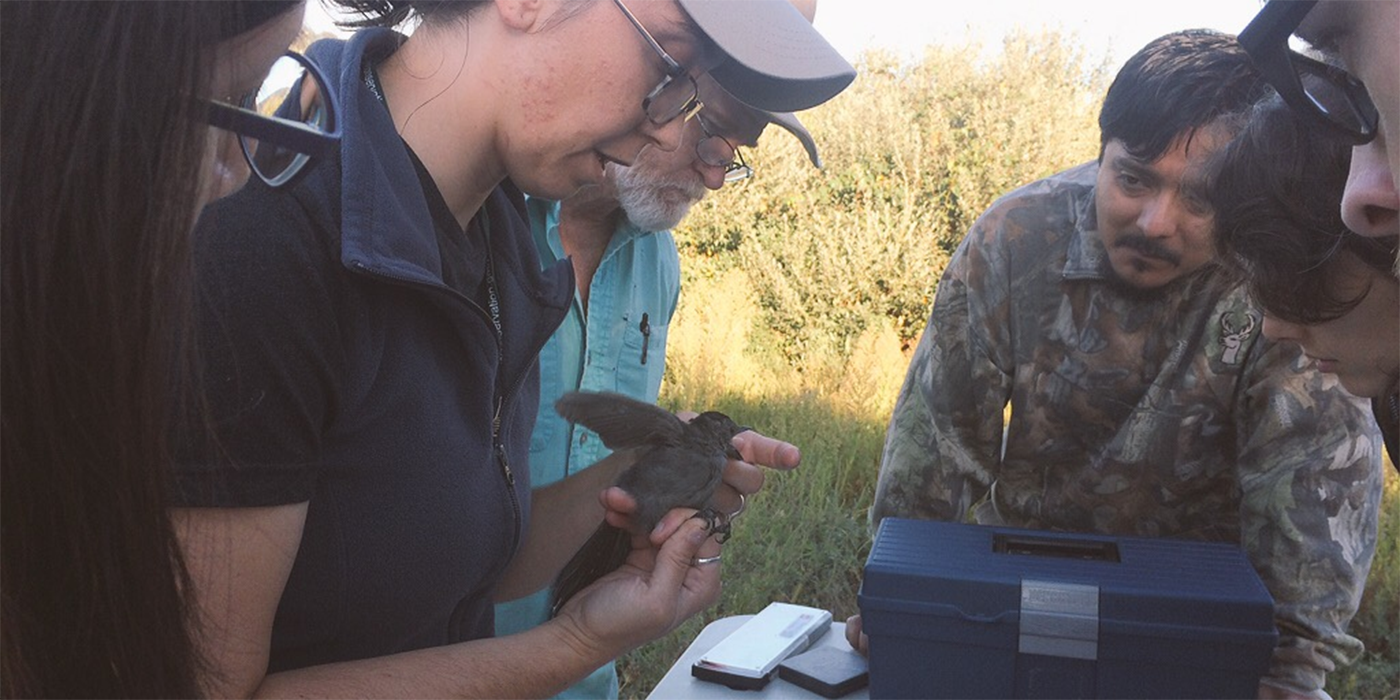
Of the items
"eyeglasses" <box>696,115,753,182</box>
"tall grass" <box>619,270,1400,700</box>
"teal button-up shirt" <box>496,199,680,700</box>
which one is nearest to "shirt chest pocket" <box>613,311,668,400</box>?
"teal button-up shirt" <box>496,199,680,700</box>

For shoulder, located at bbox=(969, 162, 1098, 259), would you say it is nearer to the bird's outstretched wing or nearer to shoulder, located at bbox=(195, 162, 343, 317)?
the bird's outstretched wing

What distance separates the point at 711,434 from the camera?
2219mm

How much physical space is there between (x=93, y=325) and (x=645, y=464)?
4.20 ft

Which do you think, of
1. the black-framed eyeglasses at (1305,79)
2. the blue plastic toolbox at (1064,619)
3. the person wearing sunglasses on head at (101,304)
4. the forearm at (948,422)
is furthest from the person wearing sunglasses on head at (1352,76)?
the forearm at (948,422)

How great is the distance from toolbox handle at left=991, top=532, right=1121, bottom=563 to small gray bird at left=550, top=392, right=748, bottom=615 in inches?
22.5

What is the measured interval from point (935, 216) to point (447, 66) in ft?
31.3

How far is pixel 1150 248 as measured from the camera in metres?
2.70

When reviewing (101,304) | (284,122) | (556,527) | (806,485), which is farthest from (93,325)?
(806,485)

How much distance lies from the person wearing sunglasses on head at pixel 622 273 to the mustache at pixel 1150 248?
0.79m

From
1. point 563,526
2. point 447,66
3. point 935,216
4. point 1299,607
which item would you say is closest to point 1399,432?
point 1299,607

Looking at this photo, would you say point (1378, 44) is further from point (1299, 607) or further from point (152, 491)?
point (1299, 607)

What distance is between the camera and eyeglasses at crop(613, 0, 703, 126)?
1.71 metres

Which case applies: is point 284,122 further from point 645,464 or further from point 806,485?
point 806,485

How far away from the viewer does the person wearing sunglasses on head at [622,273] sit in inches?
95.9
